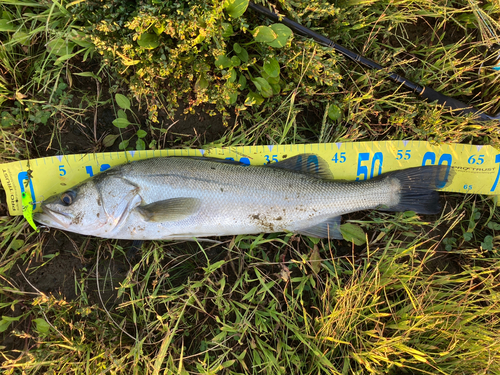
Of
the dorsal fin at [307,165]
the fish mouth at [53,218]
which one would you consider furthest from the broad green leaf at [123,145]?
the dorsal fin at [307,165]

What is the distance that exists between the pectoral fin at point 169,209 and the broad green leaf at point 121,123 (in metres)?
0.89

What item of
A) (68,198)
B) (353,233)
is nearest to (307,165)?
(353,233)

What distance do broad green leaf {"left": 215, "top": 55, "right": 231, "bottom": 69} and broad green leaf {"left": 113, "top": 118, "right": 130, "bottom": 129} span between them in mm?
1064

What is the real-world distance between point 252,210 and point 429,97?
211 centimetres

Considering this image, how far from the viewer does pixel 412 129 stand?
3.02 metres

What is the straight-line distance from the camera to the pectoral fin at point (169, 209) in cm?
260

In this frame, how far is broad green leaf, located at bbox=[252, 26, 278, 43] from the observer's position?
2.58 m

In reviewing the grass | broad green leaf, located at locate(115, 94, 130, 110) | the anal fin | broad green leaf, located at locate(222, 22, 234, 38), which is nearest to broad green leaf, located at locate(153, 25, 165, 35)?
the grass

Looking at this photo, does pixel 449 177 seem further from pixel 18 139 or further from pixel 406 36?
pixel 18 139

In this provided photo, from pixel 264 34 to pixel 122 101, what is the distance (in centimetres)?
149

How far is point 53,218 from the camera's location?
2637mm

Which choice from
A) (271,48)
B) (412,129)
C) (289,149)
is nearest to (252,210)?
(289,149)

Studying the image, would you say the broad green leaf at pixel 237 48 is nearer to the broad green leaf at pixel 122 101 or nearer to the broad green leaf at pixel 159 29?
the broad green leaf at pixel 159 29

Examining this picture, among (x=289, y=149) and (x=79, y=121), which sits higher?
(x=79, y=121)
